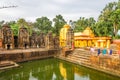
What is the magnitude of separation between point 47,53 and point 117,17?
14.1 metres

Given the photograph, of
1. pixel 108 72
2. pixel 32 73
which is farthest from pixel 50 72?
pixel 108 72

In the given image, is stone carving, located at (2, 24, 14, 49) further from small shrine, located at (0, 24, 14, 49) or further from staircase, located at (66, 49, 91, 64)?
staircase, located at (66, 49, 91, 64)

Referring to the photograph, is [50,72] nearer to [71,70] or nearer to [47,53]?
[71,70]

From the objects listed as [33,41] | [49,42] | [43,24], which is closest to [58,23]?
[43,24]

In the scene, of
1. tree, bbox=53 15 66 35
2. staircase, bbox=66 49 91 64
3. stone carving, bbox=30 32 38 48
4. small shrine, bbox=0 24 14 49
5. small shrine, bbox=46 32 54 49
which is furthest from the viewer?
tree, bbox=53 15 66 35

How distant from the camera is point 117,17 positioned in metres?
26.8

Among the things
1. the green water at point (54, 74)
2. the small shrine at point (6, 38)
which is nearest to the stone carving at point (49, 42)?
the small shrine at point (6, 38)

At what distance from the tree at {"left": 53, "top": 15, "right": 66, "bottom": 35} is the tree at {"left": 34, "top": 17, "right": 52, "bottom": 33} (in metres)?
1.96

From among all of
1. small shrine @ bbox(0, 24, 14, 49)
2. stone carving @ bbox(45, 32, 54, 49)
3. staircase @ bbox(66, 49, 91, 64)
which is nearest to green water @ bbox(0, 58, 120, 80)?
staircase @ bbox(66, 49, 91, 64)

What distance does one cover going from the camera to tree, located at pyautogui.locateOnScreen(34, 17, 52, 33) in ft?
143

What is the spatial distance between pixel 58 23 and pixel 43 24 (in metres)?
4.83

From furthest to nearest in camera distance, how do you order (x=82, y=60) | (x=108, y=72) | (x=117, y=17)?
(x=117, y=17), (x=82, y=60), (x=108, y=72)

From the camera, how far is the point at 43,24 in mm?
44656

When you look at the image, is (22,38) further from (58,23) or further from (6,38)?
(58,23)
